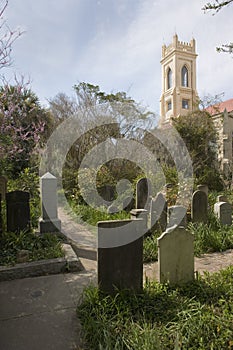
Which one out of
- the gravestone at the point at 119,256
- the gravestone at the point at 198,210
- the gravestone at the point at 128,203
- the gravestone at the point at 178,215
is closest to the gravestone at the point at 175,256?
the gravestone at the point at 119,256

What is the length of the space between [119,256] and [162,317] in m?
0.71

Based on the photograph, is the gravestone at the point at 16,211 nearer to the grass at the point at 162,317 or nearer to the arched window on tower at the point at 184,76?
the grass at the point at 162,317

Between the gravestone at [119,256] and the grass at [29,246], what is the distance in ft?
4.58

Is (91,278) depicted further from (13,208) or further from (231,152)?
(231,152)

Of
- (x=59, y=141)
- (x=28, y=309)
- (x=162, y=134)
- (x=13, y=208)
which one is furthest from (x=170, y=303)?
(x=162, y=134)

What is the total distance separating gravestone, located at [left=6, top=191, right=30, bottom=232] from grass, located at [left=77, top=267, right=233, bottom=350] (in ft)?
7.27

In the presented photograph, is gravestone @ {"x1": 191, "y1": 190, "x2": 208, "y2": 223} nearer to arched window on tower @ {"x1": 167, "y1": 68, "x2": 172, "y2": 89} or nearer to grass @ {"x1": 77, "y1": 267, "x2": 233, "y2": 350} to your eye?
grass @ {"x1": 77, "y1": 267, "x2": 233, "y2": 350}

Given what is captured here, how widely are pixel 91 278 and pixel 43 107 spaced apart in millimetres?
11633

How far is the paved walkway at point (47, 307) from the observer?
204cm

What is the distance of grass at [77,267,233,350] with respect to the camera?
Result: 1.91m

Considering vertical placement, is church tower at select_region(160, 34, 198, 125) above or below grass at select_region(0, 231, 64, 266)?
above

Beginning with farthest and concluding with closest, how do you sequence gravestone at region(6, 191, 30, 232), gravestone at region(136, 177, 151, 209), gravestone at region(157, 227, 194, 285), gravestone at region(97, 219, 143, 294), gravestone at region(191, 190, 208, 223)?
gravestone at region(136, 177, 151, 209) → gravestone at region(191, 190, 208, 223) → gravestone at region(6, 191, 30, 232) → gravestone at region(157, 227, 194, 285) → gravestone at region(97, 219, 143, 294)

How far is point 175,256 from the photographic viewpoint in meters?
2.90

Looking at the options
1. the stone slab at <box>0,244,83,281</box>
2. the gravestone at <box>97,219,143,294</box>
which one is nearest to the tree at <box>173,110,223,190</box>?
the stone slab at <box>0,244,83,281</box>
